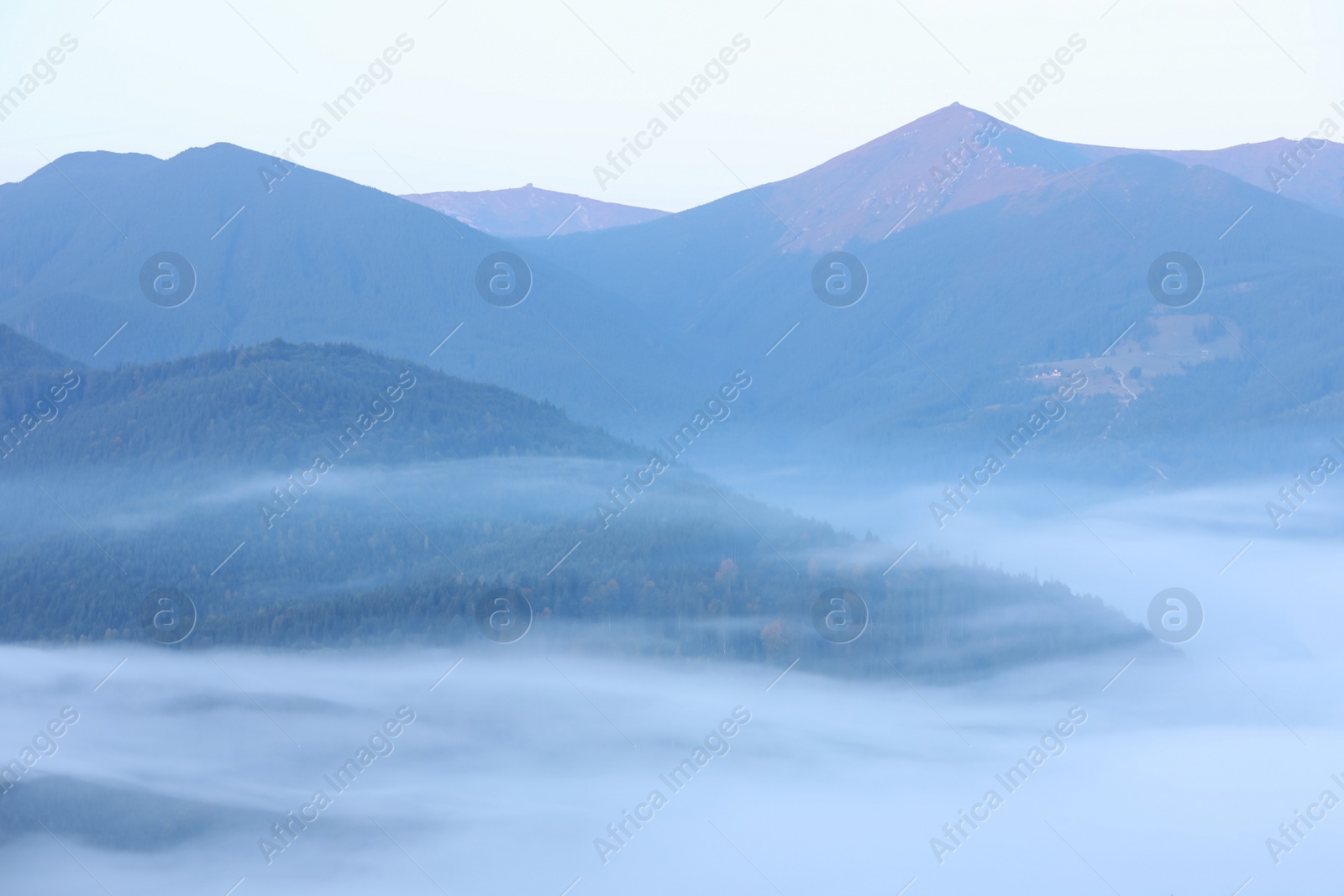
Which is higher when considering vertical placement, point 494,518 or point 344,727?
point 494,518

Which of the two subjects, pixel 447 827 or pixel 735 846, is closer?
pixel 447 827

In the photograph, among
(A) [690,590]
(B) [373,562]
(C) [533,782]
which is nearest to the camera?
(A) [690,590]

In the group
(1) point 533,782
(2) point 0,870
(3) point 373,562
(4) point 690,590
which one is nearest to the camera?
(2) point 0,870

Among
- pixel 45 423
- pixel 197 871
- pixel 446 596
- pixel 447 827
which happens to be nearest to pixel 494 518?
pixel 446 596

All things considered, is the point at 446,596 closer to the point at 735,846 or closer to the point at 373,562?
the point at 373,562

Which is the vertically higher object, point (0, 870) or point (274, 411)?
point (274, 411)

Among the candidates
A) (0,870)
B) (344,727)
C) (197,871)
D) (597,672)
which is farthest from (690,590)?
(0,870)

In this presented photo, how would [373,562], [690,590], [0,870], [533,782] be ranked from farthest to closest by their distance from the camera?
[533,782] → [373,562] → [690,590] → [0,870]

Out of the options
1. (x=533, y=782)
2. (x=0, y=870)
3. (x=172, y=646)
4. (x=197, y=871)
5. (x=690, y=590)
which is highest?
(x=690, y=590)

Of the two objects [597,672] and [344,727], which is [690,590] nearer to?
[597,672]
